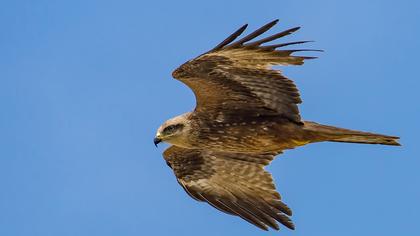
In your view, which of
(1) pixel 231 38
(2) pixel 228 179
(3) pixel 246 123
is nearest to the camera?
(1) pixel 231 38

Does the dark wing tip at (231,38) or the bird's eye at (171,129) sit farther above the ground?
the dark wing tip at (231,38)

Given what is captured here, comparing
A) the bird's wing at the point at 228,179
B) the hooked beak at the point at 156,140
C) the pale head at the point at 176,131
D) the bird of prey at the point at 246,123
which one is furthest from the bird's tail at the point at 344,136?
the hooked beak at the point at 156,140

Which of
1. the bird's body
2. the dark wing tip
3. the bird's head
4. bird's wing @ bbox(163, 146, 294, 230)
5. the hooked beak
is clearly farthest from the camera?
bird's wing @ bbox(163, 146, 294, 230)

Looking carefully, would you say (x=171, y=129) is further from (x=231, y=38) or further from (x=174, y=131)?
(x=231, y=38)

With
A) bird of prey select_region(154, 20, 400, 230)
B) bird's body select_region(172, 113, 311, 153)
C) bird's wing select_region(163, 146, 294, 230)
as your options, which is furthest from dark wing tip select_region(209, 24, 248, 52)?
bird's wing select_region(163, 146, 294, 230)

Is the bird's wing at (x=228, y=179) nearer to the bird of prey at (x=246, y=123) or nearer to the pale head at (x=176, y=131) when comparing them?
the bird of prey at (x=246, y=123)

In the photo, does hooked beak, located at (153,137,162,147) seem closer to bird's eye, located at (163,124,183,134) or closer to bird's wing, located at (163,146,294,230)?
bird's eye, located at (163,124,183,134)

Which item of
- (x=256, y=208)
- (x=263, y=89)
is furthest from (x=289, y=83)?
(x=256, y=208)

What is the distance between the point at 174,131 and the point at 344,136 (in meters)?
2.55

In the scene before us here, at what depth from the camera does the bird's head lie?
12508 mm

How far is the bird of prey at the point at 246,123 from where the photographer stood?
11.7 meters

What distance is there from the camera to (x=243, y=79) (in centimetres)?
1217

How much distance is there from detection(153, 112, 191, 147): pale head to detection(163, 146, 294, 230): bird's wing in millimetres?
1038

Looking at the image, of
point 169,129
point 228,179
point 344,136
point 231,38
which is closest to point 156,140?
point 169,129
